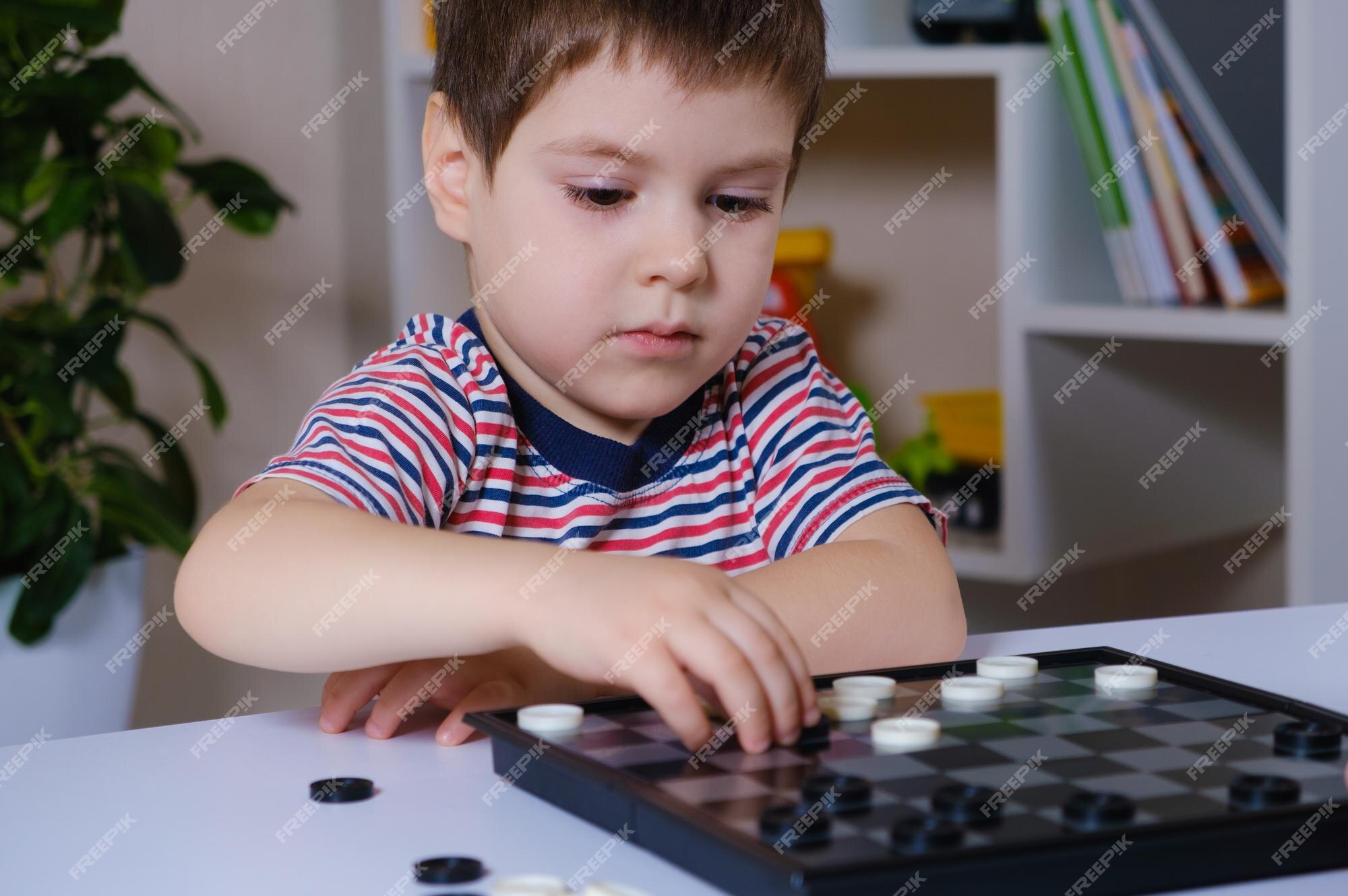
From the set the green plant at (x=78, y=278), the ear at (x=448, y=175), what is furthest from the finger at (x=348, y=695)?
the green plant at (x=78, y=278)

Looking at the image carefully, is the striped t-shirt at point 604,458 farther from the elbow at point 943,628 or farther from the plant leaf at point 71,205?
the plant leaf at point 71,205

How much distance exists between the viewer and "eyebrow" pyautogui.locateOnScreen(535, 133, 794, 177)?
2.67 ft

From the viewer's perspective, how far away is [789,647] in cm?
57

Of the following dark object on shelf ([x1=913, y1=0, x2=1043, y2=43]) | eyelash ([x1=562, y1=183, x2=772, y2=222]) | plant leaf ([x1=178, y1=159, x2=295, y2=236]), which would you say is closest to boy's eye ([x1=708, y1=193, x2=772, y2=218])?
eyelash ([x1=562, y1=183, x2=772, y2=222])

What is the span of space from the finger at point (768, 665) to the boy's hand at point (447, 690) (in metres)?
0.15

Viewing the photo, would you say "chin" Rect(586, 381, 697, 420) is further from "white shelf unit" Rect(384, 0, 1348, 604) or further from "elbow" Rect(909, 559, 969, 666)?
"white shelf unit" Rect(384, 0, 1348, 604)

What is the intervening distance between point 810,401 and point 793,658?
467 millimetres

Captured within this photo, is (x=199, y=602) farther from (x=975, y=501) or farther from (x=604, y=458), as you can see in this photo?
(x=975, y=501)

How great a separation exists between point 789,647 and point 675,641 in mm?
42

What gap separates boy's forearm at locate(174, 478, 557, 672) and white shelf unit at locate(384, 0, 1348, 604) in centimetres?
102

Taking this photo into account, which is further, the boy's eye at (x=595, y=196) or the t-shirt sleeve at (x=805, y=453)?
the t-shirt sleeve at (x=805, y=453)

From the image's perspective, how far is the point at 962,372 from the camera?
2119 millimetres

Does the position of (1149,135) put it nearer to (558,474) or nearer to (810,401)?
(810,401)

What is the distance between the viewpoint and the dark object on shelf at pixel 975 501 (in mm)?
1826
